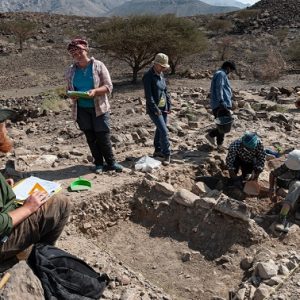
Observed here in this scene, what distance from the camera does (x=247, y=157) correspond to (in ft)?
17.1

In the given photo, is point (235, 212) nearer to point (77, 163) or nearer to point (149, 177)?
point (149, 177)

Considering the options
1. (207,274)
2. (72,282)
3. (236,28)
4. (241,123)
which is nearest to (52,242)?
(72,282)

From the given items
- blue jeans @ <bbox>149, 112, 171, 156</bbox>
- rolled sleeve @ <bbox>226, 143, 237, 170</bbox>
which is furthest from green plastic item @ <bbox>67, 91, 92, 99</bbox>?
rolled sleeve @ <bbox>226, 143, 237, 170</bbox>

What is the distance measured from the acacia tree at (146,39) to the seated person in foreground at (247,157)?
1017 cm

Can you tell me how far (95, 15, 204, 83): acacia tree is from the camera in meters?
14.8

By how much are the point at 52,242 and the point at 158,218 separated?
1.71m

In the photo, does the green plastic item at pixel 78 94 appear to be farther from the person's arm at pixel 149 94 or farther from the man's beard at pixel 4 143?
the man's beard at pixel 4 143

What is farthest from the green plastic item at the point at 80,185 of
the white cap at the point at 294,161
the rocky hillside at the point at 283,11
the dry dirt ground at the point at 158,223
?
the rocky hillside at the point at 283,11

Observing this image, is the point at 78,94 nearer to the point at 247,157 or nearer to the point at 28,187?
the point at 28,187

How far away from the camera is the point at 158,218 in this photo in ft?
15.9

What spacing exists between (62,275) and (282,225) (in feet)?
7.91

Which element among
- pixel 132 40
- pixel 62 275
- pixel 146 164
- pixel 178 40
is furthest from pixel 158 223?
pixel 178 40

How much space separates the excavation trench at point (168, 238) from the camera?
3.98 metres

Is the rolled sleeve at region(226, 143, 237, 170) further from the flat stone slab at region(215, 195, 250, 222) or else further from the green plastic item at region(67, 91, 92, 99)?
the green plastic item at region(67, 91, 92, 99)
